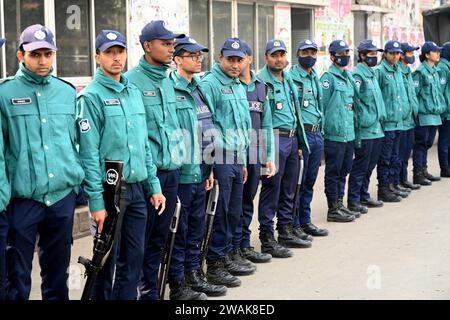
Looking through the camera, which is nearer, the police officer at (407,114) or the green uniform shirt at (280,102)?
the green uniform shirt at (280,102)

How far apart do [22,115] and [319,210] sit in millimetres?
6580

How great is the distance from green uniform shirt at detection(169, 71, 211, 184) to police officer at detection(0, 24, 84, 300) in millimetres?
1358

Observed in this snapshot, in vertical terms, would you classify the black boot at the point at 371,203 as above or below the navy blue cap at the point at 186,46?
below

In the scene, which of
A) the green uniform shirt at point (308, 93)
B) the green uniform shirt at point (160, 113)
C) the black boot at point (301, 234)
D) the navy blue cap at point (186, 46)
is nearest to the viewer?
the green uniform shirt at point (160, 113)

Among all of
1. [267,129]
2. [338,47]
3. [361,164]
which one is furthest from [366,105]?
[267,129]

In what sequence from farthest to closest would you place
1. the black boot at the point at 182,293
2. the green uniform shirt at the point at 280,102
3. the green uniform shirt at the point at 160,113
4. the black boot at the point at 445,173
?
the black boot at the point at 445,173
the green uniform shirt at the point at 280,102
the black boot at the point at 182,293
the green uniform shirt at the point at 160,113

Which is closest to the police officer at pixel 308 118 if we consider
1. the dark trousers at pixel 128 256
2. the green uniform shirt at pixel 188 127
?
the green uniform shirt at pixel 188 127

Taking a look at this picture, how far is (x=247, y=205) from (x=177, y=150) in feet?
6.60

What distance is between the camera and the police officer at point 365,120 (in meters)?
11.0

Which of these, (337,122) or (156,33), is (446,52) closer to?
(337,122)

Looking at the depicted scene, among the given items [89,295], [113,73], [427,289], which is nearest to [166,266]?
[89,295]

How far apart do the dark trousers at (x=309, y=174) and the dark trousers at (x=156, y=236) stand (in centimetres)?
320

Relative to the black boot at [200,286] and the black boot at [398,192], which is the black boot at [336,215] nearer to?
the black boot at [398,192]

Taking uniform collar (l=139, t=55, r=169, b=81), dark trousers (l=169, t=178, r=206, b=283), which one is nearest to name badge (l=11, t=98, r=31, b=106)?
uniform collar (l=139, t=55, r=169, b=81)
